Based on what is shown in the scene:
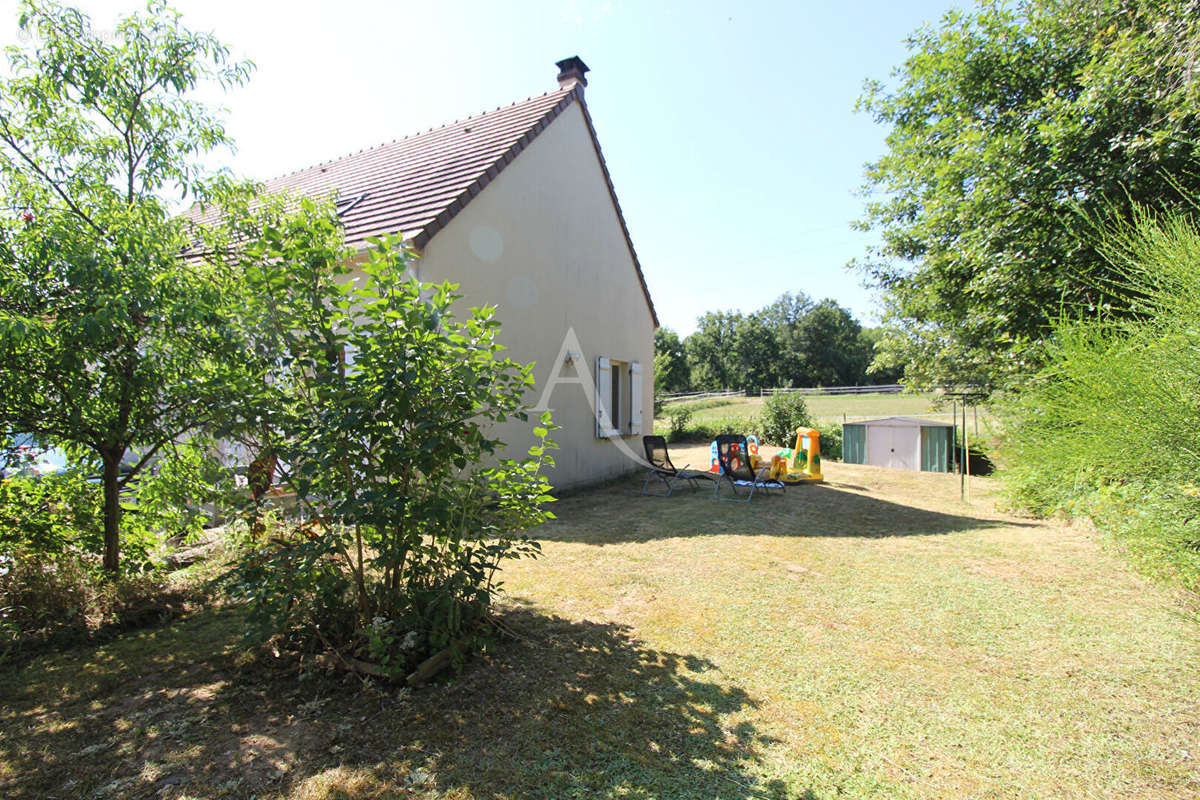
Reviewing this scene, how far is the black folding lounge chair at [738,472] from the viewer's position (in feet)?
27.2

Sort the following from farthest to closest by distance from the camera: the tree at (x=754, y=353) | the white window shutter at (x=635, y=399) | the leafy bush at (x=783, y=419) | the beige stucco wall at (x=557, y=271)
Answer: the tree at (x=754, y=353), the leafy bush at (x=783, y=419), the white window shutter at (x=635, y=399), the beige stucco wall at (x=557, y=271)

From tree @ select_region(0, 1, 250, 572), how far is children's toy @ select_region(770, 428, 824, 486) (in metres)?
9.11

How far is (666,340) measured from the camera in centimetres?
6200

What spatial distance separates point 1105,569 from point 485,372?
5930 mm

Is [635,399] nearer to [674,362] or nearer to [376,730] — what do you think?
[376,730]

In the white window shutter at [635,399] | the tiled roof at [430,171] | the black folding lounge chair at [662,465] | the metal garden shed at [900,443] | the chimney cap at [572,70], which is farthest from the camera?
the metal garden shed at [900,443]

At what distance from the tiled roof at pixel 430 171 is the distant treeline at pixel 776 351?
51.4m

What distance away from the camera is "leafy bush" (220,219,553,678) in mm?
2535

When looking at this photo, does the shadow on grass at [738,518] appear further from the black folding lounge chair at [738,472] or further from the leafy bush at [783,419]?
the leafy bush at [783,419]

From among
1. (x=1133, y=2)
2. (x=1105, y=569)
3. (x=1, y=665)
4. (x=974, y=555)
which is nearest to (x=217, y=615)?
(x=1, y=665)

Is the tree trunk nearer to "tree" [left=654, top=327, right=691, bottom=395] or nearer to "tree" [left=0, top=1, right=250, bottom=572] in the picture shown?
"tree" [left=0, top=1, right=250, bottom=572]

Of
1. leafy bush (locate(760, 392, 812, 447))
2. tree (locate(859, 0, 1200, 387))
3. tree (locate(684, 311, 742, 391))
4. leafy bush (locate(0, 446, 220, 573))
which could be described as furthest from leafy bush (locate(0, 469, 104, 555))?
tree (locate(684, 311, 742, 391))

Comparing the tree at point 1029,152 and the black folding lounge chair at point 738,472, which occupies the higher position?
the tree at point 1029,152

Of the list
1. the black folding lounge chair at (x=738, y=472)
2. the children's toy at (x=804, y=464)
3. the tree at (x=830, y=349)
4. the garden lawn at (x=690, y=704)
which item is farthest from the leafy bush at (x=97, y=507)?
the tree at (x=830, y=349)
